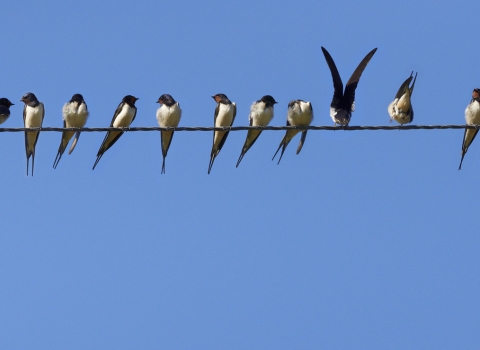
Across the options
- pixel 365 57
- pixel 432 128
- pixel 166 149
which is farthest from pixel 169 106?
pixel 432 128

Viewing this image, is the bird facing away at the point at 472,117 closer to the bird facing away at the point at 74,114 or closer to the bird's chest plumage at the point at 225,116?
the bird's chest plumage at the point at 225,116

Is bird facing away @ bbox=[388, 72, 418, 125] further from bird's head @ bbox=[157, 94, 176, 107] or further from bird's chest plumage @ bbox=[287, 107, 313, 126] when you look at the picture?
bird's head @ bbox=[157, 94, 176, 107]

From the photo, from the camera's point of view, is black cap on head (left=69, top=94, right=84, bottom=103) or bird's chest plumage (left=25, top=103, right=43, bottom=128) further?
bird's chest plumage (left=25, top=103, right=43, bottom=128)

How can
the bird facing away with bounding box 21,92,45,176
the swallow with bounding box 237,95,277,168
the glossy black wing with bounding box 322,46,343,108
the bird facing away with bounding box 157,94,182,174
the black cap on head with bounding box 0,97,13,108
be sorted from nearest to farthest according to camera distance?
the glossy black wing with bounding box 322,46,343,108 → the swallow with bounding box 237,95,277,168 → the bird facing away with bounding box 157,94,182,174 → the bird facing away with bounding box 21,92,45,176 → the black cap on head with bounding box 0,97,13,108

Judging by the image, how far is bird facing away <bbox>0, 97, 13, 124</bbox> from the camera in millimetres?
10695

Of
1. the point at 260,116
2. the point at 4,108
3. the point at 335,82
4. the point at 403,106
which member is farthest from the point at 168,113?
the point at 403,106

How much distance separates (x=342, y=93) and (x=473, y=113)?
1259 mm

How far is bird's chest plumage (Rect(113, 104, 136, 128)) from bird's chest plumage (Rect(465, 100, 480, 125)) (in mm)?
3456

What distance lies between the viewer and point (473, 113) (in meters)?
9.00

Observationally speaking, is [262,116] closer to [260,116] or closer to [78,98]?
[260,116]

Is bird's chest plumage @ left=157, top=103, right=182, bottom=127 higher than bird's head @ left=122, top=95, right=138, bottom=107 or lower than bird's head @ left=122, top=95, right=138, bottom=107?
lower

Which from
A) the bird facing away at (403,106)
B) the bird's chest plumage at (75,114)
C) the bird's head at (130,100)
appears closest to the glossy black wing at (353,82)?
the bird facing away at (403,106)

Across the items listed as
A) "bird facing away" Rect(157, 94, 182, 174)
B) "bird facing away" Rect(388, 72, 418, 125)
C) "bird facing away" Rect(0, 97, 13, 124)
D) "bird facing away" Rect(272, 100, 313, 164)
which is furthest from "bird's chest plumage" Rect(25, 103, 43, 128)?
"bird facing away" Rect(388, 72, 418, 125)

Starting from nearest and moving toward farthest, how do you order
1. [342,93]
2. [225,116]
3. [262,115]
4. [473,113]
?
[473,113]
[342,93]
[262,115]
[225,116]
